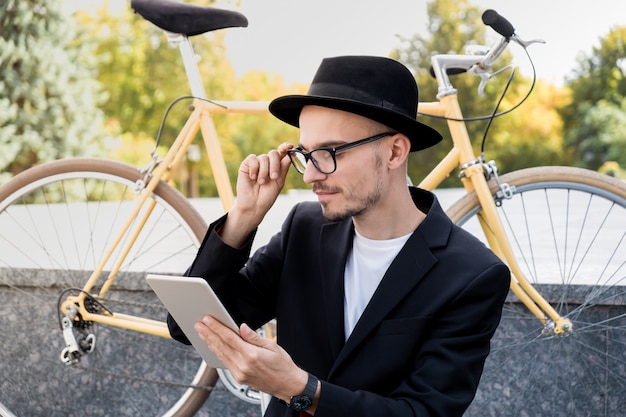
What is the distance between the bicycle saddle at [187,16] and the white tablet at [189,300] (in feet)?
3.76

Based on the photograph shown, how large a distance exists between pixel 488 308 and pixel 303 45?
2230 centimetres

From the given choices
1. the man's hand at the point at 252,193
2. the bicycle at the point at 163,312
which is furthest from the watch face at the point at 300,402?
the bicycle at the point at 163,312

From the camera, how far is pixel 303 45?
23453 millimetres

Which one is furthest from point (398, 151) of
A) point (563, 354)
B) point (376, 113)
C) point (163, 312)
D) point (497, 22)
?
point (163, 312)

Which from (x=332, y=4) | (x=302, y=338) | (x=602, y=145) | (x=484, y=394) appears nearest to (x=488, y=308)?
(x=302, y=338)

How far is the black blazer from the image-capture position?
163cm

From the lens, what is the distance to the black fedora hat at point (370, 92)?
1.66 meters

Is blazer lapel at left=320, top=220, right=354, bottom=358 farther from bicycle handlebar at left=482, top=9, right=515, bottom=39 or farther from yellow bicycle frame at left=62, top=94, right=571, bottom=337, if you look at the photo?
bicycle handlebar at left=482, top=9, right=515, bottom=39

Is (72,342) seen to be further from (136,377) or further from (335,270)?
(335,270)

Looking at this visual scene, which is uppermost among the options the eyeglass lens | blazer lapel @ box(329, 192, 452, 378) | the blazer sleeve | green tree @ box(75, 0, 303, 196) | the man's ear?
the eyeglass lens

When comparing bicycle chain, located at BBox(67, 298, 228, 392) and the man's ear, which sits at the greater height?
the man's ear

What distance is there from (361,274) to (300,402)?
389 mm

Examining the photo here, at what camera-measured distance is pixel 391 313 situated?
5.64 feet

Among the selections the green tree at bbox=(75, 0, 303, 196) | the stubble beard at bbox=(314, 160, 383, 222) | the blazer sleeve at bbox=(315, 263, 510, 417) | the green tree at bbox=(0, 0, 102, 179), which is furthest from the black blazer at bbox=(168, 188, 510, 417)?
the green tree at bbox=(75, 0, 303, 196)
